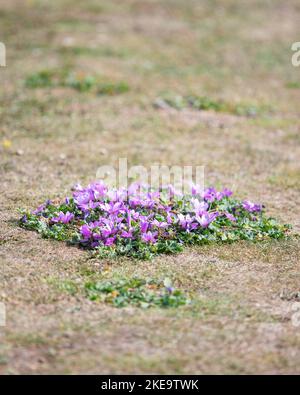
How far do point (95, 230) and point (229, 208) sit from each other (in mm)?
1303

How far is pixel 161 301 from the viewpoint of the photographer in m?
4.51

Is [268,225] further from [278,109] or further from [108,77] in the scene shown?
[108,77]

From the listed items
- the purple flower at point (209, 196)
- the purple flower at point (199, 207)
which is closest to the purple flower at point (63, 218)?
the purple flower at point (199, 207)

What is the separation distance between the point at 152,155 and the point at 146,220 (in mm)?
2424

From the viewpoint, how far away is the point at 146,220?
543 cm

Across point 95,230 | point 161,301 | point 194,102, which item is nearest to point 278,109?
point 194,102

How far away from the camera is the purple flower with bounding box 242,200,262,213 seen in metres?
5.95

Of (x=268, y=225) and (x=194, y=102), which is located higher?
(x=194, y=102)

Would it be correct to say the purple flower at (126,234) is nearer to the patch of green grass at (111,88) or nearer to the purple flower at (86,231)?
the purple flower at (86,231)

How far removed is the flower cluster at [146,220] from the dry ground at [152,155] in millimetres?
166

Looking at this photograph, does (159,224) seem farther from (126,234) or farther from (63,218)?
(63,218)

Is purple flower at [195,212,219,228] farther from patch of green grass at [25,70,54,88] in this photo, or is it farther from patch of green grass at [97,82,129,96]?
patch of green grass at [25,70,54,88]

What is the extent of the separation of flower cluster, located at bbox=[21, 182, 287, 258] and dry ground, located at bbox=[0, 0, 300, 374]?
0.54ft

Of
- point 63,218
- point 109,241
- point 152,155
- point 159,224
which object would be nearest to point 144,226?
point 159,224
